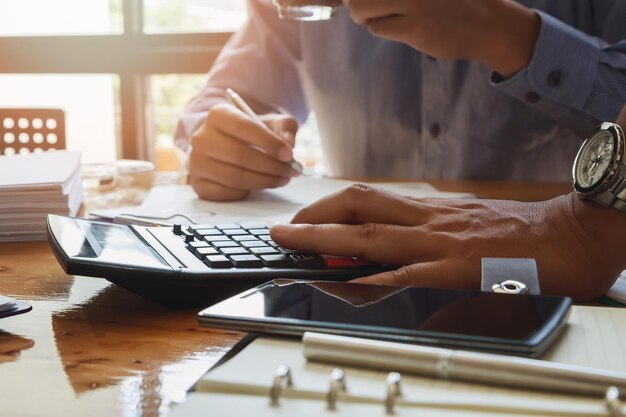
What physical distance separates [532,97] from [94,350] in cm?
91

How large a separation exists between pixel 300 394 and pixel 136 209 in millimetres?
649

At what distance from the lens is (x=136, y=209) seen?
100 cm

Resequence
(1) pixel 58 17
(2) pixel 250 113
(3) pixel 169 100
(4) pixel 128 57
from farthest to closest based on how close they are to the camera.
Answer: (3) pixel 169 100 < (1) pixel 58 17 < (4) pixel 128 57 < (2) pixel 250 113

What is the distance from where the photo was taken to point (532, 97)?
1249 mm

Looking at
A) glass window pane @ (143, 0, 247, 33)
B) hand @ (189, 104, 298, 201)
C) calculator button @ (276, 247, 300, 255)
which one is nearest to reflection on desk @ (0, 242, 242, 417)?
calculator button @ (276, 247, 300, 255)

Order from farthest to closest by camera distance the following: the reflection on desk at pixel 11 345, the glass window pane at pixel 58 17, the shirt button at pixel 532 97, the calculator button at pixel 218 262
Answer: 1. the glass window pane at pixel 58 17
2. the shirt button at pixel 532 97
3. the calculator button at pixel 218 262
4. the reflection on desk at pixel 11 345

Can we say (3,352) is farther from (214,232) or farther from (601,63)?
(601,63)

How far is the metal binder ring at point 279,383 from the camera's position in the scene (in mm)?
395

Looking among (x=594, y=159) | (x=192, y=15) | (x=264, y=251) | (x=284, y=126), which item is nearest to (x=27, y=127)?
(x=284, y=126)

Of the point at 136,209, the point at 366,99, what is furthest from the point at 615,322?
the point at 366,99

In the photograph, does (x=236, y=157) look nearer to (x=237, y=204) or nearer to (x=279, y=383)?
(x=237, y=204)

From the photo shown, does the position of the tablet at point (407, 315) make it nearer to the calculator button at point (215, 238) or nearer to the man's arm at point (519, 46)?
the calculator button at point (215, 238)

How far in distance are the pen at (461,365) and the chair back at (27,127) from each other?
1286 millimetres

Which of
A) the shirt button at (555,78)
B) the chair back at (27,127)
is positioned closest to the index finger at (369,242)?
the shirt button at (555,78)
